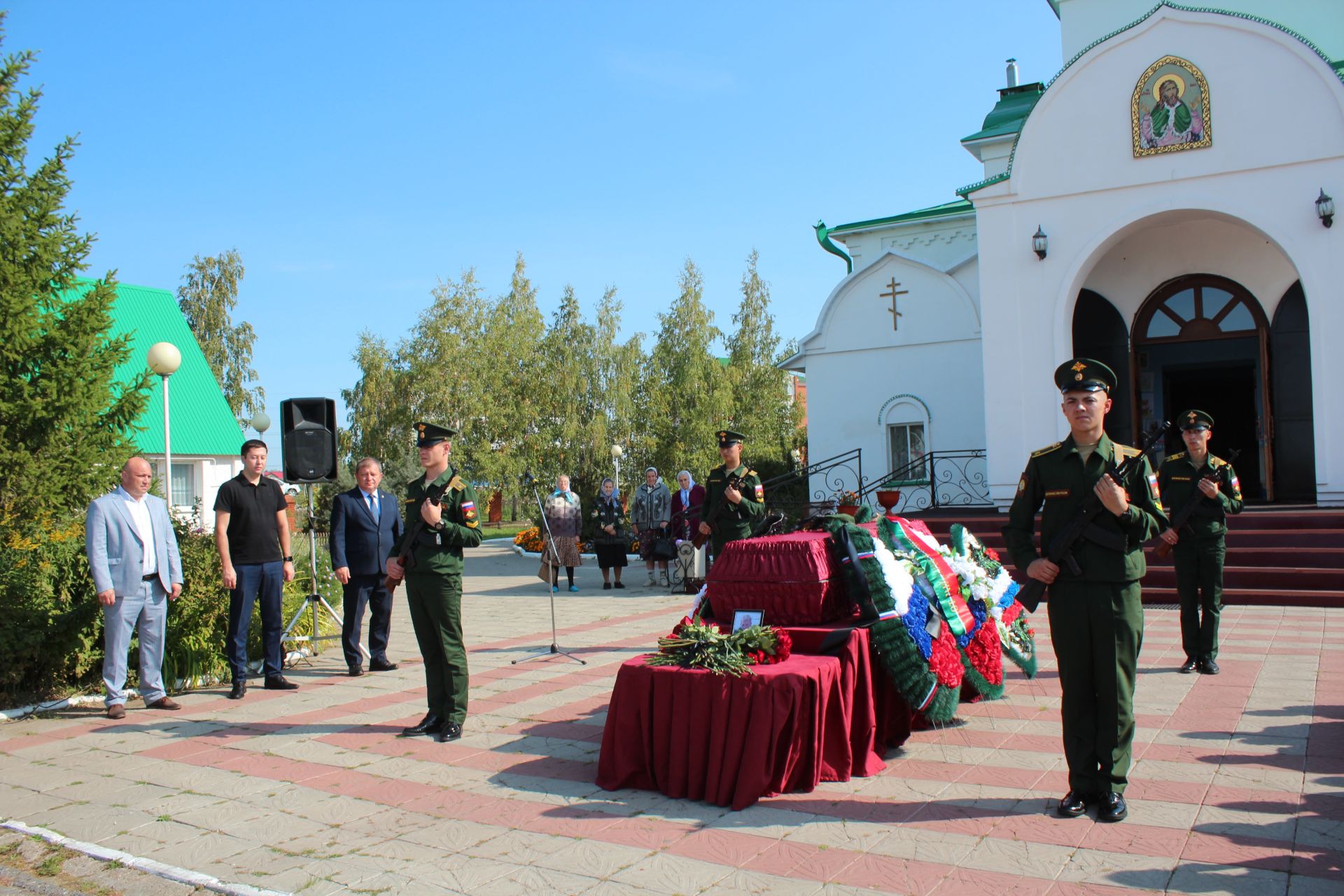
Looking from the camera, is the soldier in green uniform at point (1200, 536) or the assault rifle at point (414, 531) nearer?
the assault rifle at point (414, 531)

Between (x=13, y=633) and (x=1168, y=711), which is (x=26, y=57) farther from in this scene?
(x=1168, y=711)

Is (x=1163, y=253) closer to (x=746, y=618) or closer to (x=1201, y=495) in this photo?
(x=1201, y=495)

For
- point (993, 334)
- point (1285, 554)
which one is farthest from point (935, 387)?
point (1285, 554)

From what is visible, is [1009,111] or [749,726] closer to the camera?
[749,726]

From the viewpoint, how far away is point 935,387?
17.1 meters

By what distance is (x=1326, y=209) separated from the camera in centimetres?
1208

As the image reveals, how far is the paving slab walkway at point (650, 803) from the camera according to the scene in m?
3.84

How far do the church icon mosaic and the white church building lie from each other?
2cm

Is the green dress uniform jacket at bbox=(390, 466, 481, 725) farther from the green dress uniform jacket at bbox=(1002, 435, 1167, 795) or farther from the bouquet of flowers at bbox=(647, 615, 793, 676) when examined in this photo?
the green dress uniform jacket at bbox=(1002, 435, 1167, 795)

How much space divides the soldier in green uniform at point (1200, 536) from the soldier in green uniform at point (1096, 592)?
3221 mm

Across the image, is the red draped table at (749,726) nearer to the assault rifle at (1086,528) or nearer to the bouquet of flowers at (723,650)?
the bouquet of flowers at (723,650)

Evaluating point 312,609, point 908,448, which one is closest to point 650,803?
point 312,609

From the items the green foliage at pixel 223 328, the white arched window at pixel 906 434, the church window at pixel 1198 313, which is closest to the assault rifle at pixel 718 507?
the white arched window at pixel 906 434

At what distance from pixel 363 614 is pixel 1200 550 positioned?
22.4 feet
